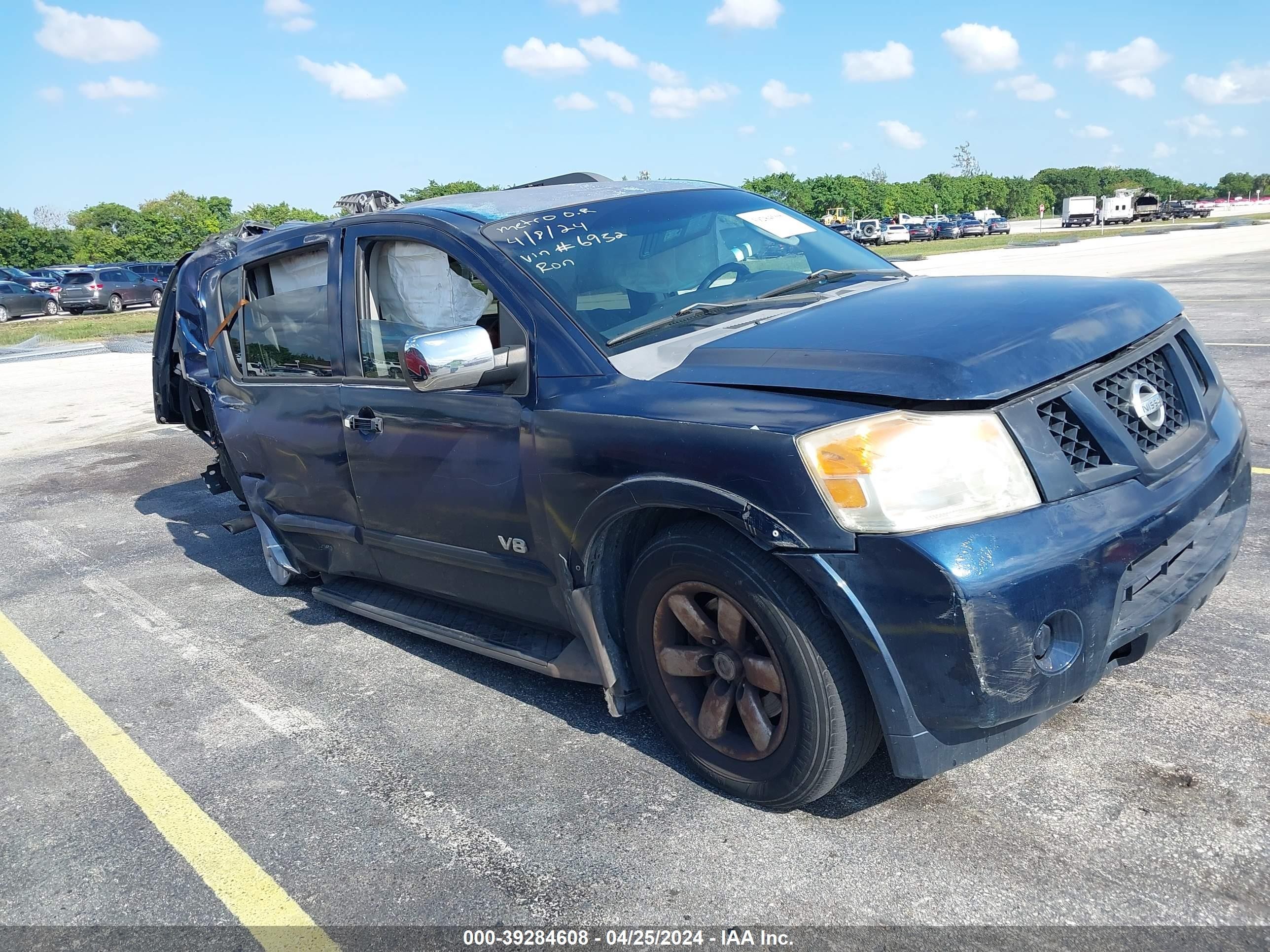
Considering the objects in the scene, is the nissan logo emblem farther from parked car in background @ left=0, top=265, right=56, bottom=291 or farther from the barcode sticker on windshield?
parked car in background @ left=0, top=265, right=56, bottom=291

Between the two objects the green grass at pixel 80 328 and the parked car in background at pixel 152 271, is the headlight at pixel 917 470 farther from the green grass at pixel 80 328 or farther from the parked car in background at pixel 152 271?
the parked car in background at pixel 152 271

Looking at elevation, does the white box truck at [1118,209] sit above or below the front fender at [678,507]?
Result: above

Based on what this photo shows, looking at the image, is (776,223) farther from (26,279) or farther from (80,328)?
(26,279)

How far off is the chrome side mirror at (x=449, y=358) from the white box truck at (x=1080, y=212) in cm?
7674

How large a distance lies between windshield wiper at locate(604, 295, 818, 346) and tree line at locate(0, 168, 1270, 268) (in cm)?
162

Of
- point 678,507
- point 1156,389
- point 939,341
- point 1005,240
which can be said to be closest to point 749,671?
point 678,507

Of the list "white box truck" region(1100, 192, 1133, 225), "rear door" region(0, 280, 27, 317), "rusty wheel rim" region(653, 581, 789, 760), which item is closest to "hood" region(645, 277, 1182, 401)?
"rusty wheel rim" region(653, 581, 789, 760)

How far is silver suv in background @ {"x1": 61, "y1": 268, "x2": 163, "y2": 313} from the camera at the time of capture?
3466 centimetres

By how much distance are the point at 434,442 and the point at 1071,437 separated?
79.5 inches

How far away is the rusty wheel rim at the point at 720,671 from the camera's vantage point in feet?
8.75

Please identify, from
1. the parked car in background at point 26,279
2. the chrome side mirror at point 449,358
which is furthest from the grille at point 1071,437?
the parked car in background at point 26,279

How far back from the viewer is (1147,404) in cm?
273

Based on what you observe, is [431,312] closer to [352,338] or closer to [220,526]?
[352,338]

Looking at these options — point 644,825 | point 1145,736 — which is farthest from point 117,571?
point 1145,736
